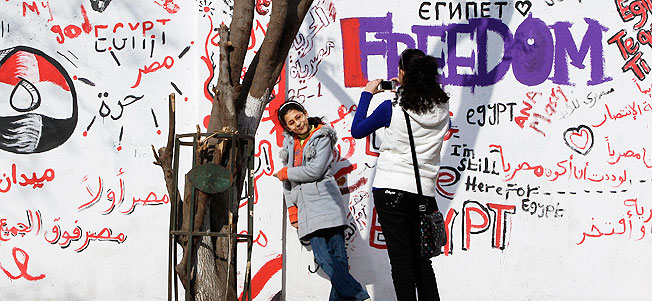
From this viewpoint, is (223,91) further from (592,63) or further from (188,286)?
(592,63)

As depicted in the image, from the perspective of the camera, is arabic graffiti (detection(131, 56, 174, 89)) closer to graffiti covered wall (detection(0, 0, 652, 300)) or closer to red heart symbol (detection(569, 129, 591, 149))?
graffiti covered wall (detection(0, 0, 652, 300))

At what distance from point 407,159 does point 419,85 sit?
0.43 metres

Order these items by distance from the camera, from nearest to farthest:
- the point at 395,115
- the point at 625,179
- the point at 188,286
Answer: the point at 188,286 < the point at 395,115 < the point at 625,179

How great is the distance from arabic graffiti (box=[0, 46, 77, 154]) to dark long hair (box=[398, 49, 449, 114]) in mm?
2834

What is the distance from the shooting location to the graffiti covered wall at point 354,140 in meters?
6.39

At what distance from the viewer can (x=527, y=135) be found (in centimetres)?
644

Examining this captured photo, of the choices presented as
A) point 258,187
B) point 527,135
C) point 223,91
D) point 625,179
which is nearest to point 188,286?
point 223,91

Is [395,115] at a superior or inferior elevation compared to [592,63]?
inferior

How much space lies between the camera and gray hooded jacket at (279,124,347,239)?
594 centimetres

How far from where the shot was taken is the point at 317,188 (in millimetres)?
6016

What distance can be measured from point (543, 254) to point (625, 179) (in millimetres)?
791

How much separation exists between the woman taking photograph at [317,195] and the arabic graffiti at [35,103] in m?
1.77

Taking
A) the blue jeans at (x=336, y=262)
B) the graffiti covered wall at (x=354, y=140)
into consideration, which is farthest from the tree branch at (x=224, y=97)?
the graffiti covered wall at (x=354, y=140)

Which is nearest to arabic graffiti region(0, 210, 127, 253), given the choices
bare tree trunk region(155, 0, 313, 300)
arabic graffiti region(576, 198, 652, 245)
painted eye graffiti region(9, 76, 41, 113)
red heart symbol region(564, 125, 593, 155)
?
painted eye graffiti region(9, 76, 41, 113)
